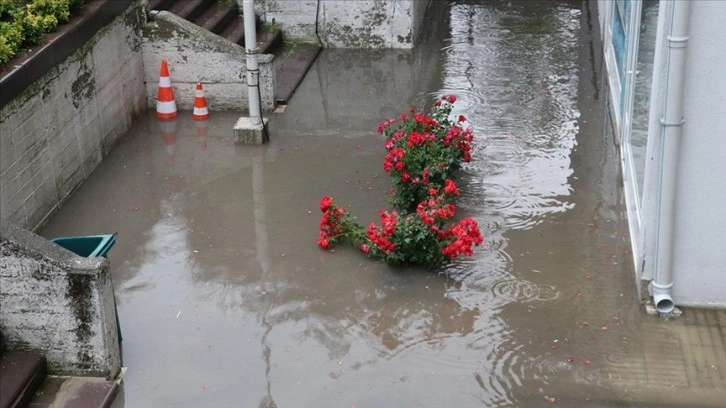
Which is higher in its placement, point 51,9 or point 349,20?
point 51,9

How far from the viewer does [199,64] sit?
12055 mm

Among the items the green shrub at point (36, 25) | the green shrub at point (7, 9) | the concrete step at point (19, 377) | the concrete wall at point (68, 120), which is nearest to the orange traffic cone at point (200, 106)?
the concrete wall at point (68, 120)

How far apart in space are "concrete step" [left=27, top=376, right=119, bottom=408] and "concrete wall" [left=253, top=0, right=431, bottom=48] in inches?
348

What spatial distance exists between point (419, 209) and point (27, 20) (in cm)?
429

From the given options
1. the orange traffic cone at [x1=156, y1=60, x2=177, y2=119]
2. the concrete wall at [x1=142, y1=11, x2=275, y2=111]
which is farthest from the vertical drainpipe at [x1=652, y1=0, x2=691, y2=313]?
the orange traffic cone at [x1=156, y1=60, x2=177, y2=119]

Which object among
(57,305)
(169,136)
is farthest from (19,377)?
(169,136)

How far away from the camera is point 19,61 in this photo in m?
9.03

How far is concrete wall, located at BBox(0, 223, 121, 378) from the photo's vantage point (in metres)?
6.56

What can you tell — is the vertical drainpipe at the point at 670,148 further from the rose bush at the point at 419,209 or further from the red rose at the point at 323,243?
the red rose at the point at 323,243

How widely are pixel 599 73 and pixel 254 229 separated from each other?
6.44 meters

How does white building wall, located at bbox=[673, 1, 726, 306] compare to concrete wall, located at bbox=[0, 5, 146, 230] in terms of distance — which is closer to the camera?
white building wall, located at bbox=[673, 1, 726, 306]

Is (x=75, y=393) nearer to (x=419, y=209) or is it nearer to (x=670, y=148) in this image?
(x=419, y=209)

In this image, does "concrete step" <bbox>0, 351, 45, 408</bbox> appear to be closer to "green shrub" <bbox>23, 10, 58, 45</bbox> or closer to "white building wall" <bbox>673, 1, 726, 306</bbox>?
"green shrub" <bbox>23, 10, 58, 45</bbox>

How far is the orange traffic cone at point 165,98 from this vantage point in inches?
471
